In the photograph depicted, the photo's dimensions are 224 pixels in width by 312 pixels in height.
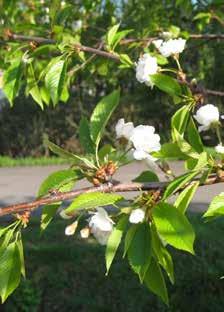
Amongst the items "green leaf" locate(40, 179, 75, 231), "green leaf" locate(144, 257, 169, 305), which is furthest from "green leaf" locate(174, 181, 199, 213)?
"green leaf" locate(40, 179, 75, 231)

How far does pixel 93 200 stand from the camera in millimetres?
1220

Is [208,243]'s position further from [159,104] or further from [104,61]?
[159,104]

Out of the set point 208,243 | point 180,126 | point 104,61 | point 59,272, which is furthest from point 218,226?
point 180,126

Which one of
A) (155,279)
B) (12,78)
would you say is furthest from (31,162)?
(155,279)

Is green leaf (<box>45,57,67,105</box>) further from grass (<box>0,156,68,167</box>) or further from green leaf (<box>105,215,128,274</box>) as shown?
grass (<box>0,156,68,167</box>)

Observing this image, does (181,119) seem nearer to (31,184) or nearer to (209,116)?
(209,116)

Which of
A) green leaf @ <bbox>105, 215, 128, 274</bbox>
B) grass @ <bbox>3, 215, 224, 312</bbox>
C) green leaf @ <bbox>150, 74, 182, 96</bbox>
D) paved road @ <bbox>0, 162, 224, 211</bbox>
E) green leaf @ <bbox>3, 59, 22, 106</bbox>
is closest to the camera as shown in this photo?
green leaf @ <bbox>105, 215, 128, 274</bbox>

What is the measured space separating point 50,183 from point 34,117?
12783mm

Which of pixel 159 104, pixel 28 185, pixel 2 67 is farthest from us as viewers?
pixel 159 104

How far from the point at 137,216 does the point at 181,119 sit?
462mm

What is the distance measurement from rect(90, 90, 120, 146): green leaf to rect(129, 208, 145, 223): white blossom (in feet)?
0.90

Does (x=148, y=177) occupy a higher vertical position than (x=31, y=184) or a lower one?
higher

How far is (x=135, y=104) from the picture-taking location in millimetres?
13656

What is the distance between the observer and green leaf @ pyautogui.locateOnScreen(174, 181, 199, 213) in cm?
126
